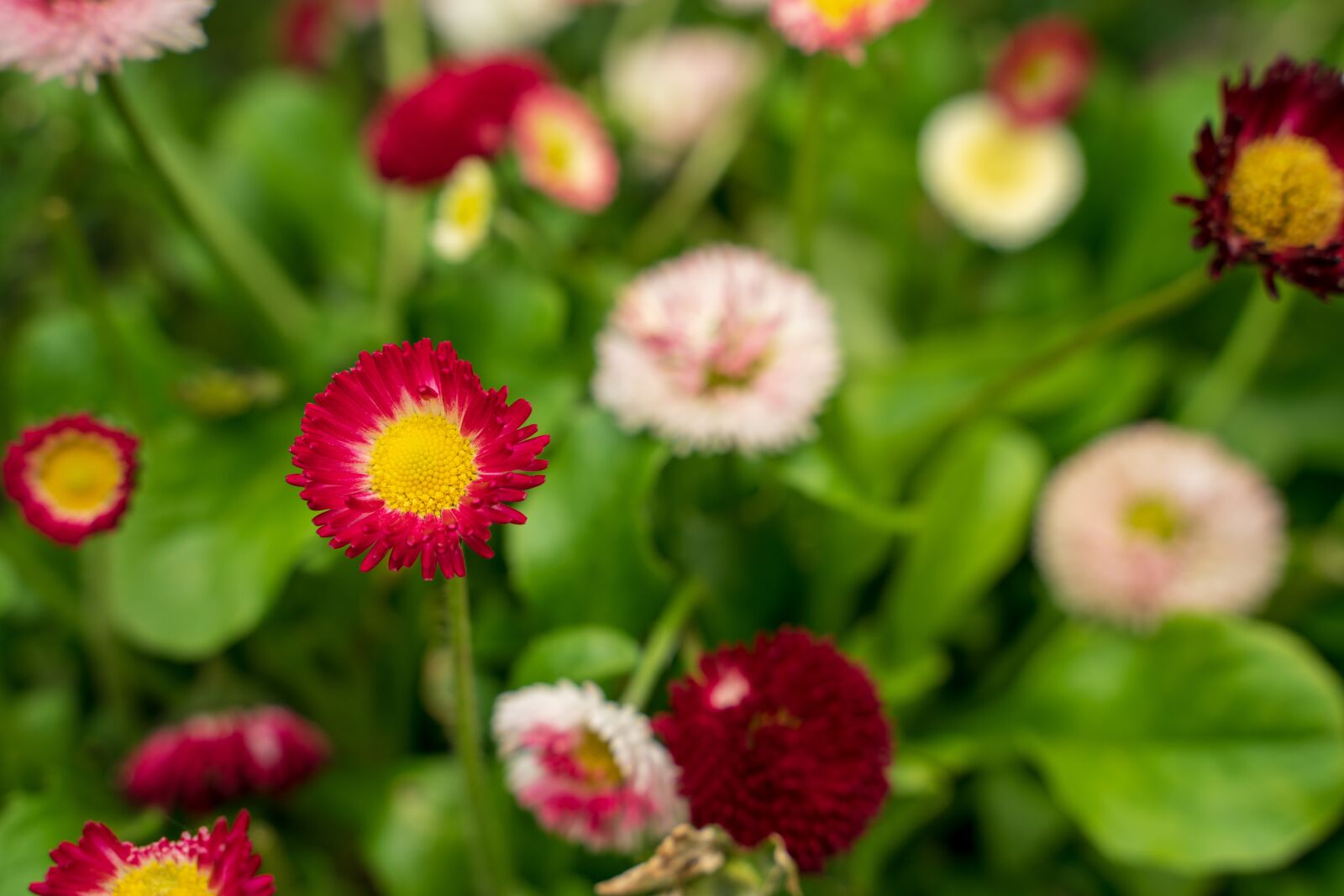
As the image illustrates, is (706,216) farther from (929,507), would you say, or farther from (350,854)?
(350,854)

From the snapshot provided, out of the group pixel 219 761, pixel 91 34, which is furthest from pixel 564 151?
pixel 219 761

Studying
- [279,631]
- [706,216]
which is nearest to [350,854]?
[279,631]

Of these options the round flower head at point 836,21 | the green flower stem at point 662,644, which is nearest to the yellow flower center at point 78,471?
the green flower stem at point 662,644

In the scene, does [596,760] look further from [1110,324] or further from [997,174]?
[997,174]

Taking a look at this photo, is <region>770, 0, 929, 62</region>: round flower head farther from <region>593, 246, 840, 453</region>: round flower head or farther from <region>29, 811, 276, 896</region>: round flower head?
<region>29, 811, 276, 896</region>: round flower head

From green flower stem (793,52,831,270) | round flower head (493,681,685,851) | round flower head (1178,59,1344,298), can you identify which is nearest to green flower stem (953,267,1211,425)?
round flower head (1178,59,1344,298)

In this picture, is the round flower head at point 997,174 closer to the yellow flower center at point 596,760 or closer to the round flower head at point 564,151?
the round flower head at point 564,151
